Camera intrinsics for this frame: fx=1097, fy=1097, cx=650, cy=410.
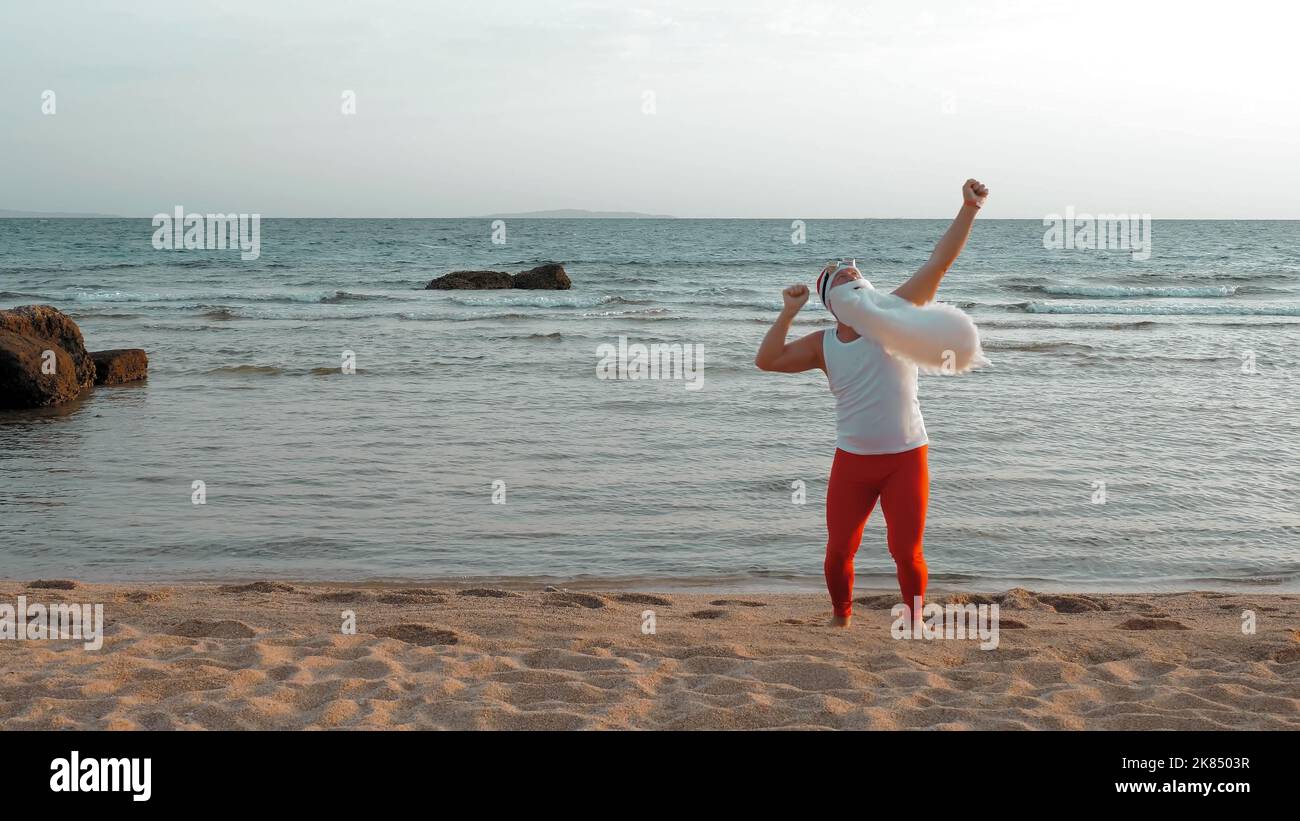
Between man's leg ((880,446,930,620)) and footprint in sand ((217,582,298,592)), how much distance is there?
353 centimetres

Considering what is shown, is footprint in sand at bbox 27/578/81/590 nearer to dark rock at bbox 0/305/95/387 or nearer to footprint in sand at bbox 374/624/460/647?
footprint in sand at bbox 374/624/460/647

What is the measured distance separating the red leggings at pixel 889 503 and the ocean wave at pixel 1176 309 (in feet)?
Answer: 80.9

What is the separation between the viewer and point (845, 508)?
5039 millimetres

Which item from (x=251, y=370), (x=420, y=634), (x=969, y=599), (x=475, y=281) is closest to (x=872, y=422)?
(x=969, y=599)

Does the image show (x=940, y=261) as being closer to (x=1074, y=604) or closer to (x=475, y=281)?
(x=1074, y=604)

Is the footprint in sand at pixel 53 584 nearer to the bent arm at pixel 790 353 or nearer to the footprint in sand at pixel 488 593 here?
the footprint in sand at pixel 488 593

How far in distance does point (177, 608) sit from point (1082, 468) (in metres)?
7.54

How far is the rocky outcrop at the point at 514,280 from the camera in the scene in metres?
33.5

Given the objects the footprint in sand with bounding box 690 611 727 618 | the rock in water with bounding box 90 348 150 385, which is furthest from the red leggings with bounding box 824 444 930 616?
the rock in water with bounding box 90 348 150 385

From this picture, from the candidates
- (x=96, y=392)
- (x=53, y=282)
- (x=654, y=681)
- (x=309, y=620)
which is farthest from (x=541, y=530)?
(x=53, y=282)

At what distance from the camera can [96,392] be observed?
13.8 meters

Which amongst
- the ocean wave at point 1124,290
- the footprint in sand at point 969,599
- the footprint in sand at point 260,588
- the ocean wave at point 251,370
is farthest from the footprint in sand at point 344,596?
the ocean wave at point 1124,290

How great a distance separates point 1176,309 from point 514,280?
61.4 ft

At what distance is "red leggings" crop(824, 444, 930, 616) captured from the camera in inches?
191
